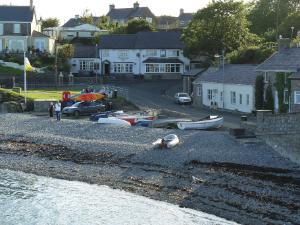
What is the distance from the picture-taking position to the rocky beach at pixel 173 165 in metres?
29.1

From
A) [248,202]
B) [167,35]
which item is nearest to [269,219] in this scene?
[248,202]

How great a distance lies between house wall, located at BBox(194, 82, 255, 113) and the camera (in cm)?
5465

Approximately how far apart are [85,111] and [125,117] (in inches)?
314

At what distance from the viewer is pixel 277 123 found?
123 ft

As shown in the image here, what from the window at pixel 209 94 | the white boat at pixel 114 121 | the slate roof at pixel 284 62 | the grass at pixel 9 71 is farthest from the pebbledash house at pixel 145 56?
the white boat at pixel 114 121

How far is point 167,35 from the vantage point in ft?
338

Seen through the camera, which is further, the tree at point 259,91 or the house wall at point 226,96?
the house wall at point 226,96

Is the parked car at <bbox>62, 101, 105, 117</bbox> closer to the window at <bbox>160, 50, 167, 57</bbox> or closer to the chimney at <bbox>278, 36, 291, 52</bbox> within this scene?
the chimney at <bbox>278, 36, 291, 52</bbox>

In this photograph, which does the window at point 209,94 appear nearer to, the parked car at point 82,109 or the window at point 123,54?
the parked car at point 82,109

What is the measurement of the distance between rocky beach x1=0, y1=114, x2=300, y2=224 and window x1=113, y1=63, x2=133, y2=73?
51526 mm

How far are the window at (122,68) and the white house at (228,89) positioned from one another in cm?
3603

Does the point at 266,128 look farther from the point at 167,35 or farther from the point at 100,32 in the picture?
the point at 100,32

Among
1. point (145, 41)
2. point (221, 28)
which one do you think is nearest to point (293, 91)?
point (221, 28)

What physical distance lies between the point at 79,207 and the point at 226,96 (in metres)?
30.5
